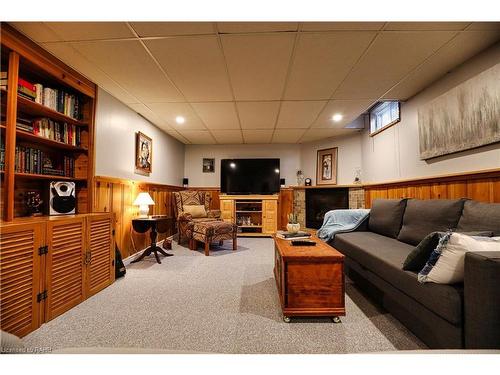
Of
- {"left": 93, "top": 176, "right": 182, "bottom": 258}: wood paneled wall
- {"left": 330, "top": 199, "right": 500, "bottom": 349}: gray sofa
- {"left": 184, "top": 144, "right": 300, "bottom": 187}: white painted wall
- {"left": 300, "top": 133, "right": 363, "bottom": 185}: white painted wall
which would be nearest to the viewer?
{"left": 330, "top": 199, "right": 500, "bottom": 349}: gray sofa

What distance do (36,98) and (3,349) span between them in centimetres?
214

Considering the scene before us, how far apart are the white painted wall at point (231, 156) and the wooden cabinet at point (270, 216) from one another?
0.91 meters

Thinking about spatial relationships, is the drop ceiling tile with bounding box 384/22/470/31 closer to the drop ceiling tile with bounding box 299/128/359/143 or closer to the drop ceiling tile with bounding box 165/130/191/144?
the drop ceiling tile with bounding box 299/128/359/143

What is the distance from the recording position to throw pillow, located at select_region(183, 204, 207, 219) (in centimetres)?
443

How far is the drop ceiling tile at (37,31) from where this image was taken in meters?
1.69

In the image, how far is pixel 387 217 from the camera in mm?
2625

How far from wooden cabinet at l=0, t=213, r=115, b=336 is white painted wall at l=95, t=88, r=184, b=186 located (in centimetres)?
96

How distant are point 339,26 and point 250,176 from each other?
386 cm

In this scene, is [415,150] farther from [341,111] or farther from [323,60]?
[323,60]

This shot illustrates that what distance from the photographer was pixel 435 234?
1.38m

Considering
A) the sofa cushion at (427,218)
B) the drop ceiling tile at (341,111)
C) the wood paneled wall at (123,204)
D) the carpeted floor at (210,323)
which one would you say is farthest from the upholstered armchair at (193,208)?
the sofa cushion at (427,218)

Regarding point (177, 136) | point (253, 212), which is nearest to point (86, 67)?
point (177, 136)

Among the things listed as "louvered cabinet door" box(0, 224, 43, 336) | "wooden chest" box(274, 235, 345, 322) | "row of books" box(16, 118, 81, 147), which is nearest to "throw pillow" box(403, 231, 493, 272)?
"wooden chest" box(274, 235, 345, 322)
